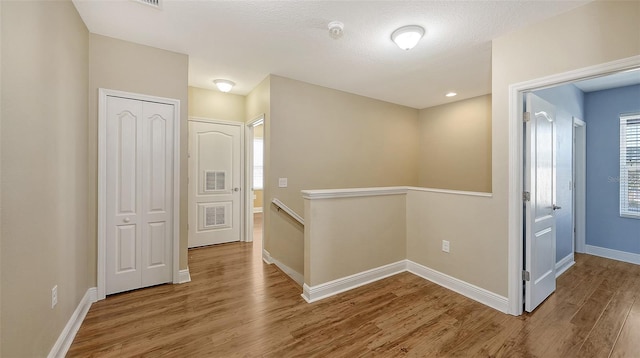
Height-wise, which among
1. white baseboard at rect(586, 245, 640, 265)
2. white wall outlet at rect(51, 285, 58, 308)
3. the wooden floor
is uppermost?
white wall outlet at rect(51, 285, 58, 308)

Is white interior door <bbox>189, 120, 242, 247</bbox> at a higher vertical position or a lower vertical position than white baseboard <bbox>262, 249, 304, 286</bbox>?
higher

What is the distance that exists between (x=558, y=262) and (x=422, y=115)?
11.0ft

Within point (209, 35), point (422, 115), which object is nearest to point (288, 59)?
point (209, 35)

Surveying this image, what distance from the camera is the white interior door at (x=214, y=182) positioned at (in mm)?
4320

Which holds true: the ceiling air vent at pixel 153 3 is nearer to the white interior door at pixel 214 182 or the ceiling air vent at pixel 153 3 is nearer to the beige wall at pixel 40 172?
the beige wall at pixel 40 172

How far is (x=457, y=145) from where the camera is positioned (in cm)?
482

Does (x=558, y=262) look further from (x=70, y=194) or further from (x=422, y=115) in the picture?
(x=70, y=194)

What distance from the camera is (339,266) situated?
9.23ft

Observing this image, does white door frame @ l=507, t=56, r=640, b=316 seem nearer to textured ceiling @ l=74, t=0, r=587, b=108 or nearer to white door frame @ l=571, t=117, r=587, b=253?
textured ceiling @ l=74, t=0, r=587, b=108

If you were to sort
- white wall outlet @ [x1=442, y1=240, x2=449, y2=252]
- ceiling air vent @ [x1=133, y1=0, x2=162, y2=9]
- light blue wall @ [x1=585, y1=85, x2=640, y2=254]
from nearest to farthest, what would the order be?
1. ceiling air vent @ [x1=133, y1=0, x2=162, y2=9]
2. white wall outlet @ [x1=442, y1=240, x2=449, y2=252]
3. light blue wall @ [x1=585, y1=85, x2=640, y2=254]

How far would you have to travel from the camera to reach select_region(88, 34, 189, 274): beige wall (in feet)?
8.29

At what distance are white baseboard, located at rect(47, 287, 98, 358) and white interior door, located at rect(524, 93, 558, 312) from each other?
12.8 ft

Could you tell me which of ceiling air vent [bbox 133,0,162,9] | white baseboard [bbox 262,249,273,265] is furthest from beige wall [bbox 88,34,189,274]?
white baseboard [bbox 262,249,273,265]

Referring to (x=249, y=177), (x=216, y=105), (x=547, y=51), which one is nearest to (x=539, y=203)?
(x=547, y=51)
